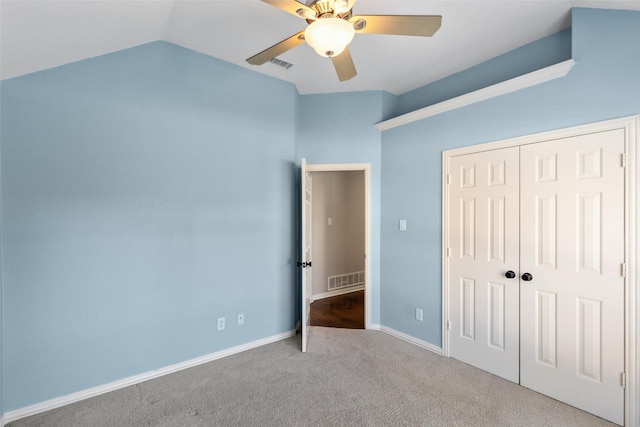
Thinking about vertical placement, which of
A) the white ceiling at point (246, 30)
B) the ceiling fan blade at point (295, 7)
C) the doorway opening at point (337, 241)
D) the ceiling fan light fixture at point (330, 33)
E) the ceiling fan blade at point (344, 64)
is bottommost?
the doorway opening at point (337, 241)

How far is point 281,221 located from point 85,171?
5.94 ft

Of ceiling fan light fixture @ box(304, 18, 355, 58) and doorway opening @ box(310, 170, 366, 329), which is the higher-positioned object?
ceiling fan light fixture @ box(304, 18, 355, 58)

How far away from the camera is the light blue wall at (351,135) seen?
352 centimetres

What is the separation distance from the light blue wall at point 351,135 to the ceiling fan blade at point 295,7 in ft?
6.72

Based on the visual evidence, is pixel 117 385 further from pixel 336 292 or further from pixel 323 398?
pixel 336 292

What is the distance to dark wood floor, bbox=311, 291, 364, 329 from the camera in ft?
12.3

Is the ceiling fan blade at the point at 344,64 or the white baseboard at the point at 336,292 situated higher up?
the ceiling fan blade at the point at 344,64

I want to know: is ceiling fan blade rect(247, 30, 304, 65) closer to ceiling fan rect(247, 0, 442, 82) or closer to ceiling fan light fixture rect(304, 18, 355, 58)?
ceiling fan rect(247, 0, 442, 82)

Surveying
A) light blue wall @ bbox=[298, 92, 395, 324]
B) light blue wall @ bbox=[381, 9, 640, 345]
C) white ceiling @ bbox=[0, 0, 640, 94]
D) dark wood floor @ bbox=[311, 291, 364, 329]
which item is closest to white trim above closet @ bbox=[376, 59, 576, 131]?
light blue wall @ bbox=[381, 9, 640, 345]

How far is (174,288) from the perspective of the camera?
2.54 m

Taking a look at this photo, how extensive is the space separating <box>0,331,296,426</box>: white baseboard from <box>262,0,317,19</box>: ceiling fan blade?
2922mm

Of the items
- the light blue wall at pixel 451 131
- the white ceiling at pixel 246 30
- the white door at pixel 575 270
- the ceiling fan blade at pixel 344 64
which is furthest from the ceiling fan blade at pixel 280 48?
the white door at pixel 575 270

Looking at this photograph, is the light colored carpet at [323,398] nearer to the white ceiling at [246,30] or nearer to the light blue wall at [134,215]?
the light blue wall at [134,215]

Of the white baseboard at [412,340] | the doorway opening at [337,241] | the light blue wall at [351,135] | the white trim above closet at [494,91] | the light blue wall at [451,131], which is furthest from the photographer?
the doorway opening at [337,241]
